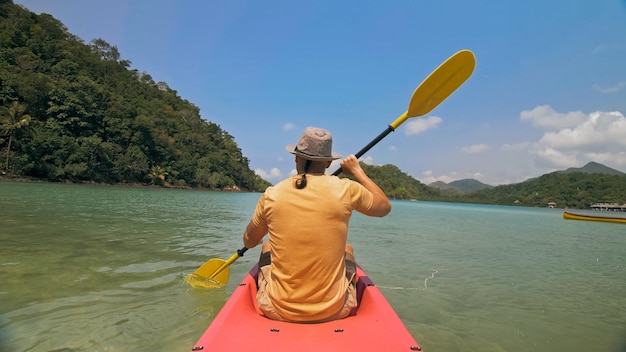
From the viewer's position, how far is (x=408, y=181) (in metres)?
182

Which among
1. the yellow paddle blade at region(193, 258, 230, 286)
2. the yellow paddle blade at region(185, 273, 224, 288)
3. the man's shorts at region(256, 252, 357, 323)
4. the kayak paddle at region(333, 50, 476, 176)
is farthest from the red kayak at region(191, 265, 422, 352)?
the yellow paddle blade at region(185, 273, 224, 288)

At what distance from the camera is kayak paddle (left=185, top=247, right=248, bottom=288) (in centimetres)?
512

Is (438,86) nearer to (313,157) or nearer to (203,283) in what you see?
(313,157)

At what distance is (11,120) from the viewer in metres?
40.8

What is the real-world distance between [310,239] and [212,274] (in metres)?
3.51

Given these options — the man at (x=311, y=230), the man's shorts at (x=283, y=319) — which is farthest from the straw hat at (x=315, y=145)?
the man's shorts at (x=283, y=319)

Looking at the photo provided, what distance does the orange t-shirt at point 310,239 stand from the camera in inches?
85.4

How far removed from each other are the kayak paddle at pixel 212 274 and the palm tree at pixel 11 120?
4672 cm

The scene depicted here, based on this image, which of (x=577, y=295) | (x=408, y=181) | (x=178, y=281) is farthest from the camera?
(x=408, y=181)

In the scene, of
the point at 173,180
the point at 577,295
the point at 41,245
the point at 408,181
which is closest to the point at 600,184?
the point at 408,181

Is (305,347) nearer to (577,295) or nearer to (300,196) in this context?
(300,196)

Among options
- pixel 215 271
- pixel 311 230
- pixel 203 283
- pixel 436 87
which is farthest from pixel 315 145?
pixel 203 283

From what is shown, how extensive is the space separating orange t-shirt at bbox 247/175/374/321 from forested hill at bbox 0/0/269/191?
49.9 meters

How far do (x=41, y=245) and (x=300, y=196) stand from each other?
7.42m
